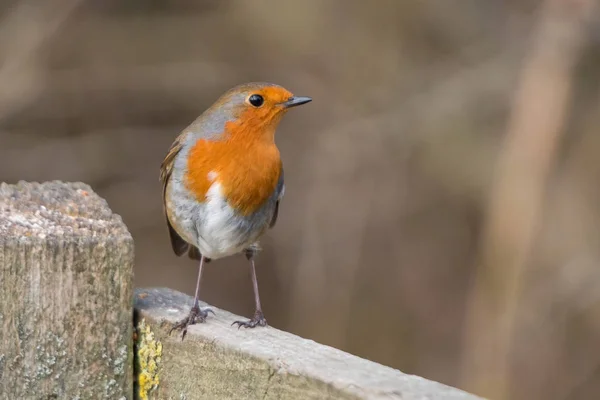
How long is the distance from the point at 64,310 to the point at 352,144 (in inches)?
155

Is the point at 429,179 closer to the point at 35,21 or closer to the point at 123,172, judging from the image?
the point at 123,172

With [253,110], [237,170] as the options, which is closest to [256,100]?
[253,110]

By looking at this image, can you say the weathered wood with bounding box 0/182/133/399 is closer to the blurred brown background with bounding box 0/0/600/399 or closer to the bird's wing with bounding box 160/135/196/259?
the bird's wing with bounding box 160/135/196/259

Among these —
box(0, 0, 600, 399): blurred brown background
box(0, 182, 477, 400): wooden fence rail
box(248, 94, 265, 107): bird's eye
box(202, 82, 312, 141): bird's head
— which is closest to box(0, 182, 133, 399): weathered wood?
box(0, 182, 477, 400): wooden fence rail

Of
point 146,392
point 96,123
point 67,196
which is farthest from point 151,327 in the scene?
point 96,123

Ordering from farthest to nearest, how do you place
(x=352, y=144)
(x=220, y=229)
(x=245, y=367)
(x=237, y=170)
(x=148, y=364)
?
(x=352, y=144)
(x=220, y=229)
(x=237, y=170)
(x=148, y=364)
(x=245, y=367)

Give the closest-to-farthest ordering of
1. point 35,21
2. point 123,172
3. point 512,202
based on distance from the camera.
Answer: point 512,202 < point 35,21 < point 123,172

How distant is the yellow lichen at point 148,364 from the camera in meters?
1.96

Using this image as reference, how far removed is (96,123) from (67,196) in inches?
171

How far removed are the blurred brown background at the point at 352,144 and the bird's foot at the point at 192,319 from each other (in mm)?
3170

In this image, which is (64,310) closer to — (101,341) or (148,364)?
(101,341)

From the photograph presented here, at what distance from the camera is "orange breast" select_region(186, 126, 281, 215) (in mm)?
2879

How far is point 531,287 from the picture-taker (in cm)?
475

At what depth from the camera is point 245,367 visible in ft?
5.81
